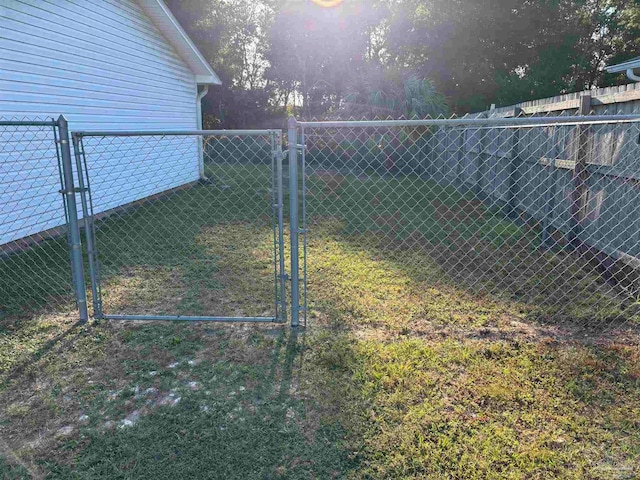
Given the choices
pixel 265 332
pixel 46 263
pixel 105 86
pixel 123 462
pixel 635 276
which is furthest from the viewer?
pixel 105 86

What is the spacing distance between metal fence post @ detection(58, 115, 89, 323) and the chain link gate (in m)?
0.07

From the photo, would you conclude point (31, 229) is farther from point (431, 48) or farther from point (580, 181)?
point (431, 48)

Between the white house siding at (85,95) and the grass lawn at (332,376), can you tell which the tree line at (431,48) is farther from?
the grass lawn at (332,376)

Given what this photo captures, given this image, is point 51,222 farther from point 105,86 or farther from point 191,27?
point 191,27

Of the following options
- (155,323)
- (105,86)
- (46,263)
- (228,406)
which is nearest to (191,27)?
(105,86)

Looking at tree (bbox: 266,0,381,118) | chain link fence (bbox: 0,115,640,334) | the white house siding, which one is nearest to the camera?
chain link fence (bbox: 0,115,640,334)

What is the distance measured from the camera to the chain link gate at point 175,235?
11.6 feet

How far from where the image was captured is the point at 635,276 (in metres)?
4.23

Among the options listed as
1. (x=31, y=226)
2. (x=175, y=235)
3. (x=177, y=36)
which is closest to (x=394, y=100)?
(x=177, y=36)

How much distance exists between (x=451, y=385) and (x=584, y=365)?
89cm

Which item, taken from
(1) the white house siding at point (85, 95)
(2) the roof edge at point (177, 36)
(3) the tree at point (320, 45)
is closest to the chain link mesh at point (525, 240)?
(1) the white house siding at point (85, 95)

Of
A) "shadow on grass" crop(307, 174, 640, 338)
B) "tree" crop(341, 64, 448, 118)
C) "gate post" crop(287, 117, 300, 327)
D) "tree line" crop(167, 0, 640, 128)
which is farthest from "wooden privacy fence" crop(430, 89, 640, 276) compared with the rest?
"tree line" crop(167, 0, 640, 128)

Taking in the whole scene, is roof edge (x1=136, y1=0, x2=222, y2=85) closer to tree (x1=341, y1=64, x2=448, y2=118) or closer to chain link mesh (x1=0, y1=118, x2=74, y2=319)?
chain link mesh (x1=0, y1=118, x2=74, y2=319)

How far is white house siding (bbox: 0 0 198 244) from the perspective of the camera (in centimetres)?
557
